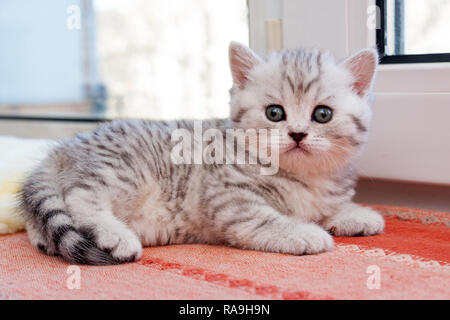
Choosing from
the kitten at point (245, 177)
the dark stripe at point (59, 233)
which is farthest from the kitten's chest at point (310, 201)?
the dark stripe at point (59, 233)

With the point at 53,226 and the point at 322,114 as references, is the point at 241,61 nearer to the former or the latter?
the point at 322,114

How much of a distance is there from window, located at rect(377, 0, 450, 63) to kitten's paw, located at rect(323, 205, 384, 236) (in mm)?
427

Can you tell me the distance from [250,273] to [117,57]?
153 centimetres

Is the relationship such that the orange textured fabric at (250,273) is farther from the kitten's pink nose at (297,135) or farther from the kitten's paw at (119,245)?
the kitten's pink nose at (297,135)

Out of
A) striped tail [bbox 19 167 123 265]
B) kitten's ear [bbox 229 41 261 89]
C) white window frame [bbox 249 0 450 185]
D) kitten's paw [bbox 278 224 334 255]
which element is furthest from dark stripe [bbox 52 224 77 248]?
white window frame [bbox 249 0 450 185]

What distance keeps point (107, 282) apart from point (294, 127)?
48 cm

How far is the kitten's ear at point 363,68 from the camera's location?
1102mm

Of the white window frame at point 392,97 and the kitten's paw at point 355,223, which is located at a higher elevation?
the white window frame at point 392,97

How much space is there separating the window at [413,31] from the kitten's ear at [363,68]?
0.23 meters

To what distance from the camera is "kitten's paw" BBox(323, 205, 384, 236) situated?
1.10 meters

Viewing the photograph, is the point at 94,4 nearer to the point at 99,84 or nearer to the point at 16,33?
the point at 99,84

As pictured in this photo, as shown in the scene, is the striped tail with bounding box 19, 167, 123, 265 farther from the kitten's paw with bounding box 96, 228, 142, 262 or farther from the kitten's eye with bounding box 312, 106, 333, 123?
the kitten's eye with bounding box 312, 106, 333, 123

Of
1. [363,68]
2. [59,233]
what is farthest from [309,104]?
[59,233]

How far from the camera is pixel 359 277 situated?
81cm
